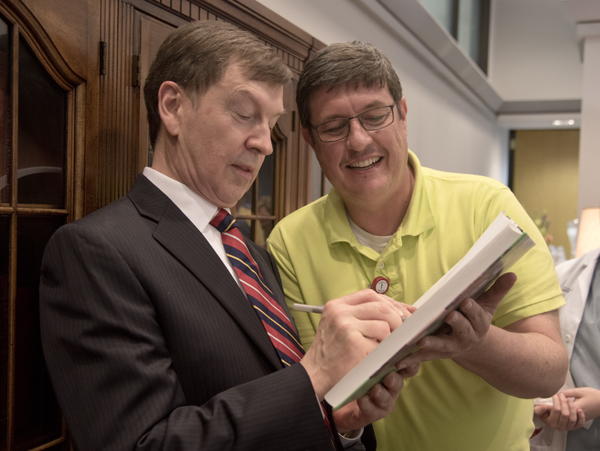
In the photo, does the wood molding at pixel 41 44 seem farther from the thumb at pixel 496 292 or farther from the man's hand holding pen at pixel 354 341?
the thumb at pixel 496 292

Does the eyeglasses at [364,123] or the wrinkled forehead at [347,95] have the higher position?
the wrinkled forehead at [347,95]

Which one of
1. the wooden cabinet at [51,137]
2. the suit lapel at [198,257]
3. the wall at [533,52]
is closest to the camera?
the suit lapel at [198,257]

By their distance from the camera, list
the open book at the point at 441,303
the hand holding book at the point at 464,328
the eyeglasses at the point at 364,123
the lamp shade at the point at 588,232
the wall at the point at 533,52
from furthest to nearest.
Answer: the wall at the point at 533,52 → the lamp shade at the point at 588,232 → the eyeglasses at the point at 364,123 → the hand holding book at the point at 464,328 → the open book at the point at 441,303

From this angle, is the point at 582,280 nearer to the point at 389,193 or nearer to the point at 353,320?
the point at 389,193

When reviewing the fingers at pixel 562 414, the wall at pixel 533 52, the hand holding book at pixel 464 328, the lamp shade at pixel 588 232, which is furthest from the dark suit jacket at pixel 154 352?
the wall at pixel 533 52

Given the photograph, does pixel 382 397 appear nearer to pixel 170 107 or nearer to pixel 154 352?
pixel 154 352

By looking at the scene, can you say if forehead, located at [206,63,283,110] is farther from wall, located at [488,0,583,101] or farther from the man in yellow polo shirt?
wall, located at [488,0,583,101]

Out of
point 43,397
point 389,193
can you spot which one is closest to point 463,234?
point 389,193

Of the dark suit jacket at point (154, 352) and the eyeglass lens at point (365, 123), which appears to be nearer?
the dark suit jacket at point (154, 352)

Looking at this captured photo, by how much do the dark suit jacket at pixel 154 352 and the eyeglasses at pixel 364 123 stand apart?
0.64 metres

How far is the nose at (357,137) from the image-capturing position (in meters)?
1.45

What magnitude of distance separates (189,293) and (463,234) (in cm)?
82

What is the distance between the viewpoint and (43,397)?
1327 millimetres

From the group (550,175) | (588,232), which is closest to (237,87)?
(588,232)
